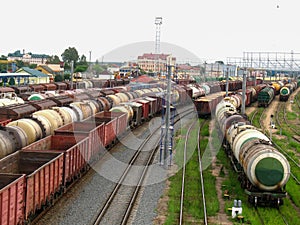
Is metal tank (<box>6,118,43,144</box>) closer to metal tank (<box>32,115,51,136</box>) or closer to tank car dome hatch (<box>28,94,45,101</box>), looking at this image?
metal tank (<box>32,115,51,136</box>)

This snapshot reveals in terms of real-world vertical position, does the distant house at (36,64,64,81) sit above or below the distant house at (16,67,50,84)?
above

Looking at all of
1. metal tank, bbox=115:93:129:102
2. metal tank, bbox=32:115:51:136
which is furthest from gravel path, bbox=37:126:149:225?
metal tank, bbox=115:93:129:102

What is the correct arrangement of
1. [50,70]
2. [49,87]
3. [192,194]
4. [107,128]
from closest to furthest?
[192,194] → [107,128] → [49,87] → [50,70]

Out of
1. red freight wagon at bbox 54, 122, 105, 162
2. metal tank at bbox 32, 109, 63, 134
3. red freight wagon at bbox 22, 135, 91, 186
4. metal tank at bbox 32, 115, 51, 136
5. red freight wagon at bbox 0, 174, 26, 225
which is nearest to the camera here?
red freight wagon at bbox 0, 174, 26, 225

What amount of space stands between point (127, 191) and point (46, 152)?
4.66m

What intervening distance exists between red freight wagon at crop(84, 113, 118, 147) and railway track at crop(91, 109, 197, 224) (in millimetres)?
1919

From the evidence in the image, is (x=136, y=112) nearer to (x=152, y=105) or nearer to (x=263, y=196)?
(x=152, y=105)

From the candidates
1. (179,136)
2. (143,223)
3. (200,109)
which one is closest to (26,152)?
(143,223)

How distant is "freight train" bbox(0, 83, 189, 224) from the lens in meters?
13.2

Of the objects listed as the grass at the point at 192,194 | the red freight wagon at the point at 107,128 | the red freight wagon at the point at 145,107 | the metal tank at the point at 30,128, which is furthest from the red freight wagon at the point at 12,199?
the red freight wagon at the point at 145,107

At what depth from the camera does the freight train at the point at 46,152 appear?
13180 mm

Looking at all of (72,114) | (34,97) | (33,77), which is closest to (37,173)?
(72,114)

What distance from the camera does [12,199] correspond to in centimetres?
1226

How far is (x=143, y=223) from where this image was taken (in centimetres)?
1614
